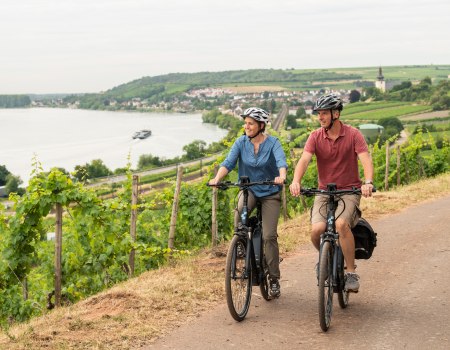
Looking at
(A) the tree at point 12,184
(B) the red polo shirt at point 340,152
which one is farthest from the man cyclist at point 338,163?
(A) the tree at point 12,184

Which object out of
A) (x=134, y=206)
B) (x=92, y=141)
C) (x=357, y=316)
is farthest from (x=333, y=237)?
(x=92, y=141)

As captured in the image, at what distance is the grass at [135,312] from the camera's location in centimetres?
546

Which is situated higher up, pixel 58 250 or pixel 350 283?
pixel 350 283

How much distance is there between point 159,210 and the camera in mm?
12633

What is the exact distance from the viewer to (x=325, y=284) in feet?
17.7

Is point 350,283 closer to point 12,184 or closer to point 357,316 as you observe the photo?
point 357,316

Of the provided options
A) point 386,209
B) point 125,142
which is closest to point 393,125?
point 125,142

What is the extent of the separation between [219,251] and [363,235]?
134 inches

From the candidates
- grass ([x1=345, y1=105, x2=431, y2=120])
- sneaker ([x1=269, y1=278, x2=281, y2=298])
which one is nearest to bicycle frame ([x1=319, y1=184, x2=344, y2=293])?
sneaker ([x1=269, y1=278, x2=281, y2=298])

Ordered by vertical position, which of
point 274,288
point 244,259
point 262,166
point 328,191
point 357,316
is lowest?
point 357,316

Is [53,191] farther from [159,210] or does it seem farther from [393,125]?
[393,125]

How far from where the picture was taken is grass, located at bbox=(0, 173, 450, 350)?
5457 millimetres

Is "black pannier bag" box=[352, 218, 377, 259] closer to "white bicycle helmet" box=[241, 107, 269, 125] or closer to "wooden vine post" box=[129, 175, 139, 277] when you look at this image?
"white bicycle helmet" box=[241, 107, 269, 125]

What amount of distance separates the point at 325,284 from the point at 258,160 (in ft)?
4.20
